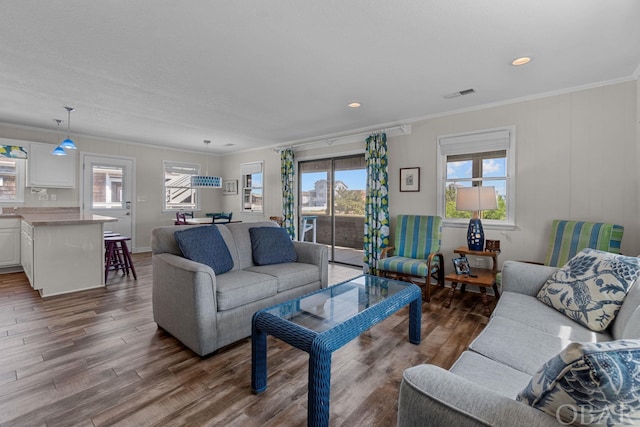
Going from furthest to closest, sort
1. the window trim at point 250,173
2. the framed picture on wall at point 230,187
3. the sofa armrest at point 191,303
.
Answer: the framed picture on wall at point 230,187
the window trim at point 250,173
the sofa armrest at point 191,303

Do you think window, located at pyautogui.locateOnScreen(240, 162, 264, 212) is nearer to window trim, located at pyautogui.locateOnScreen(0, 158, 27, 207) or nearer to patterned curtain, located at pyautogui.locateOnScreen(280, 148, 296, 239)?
patterned curtain, located at pyautogui.locateOnScreen(280, 148, 296, 239)

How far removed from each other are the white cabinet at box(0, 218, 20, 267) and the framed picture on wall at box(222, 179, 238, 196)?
3979 mm

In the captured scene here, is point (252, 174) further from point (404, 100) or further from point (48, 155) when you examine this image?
point (404, 100)

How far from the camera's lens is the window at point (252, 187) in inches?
279

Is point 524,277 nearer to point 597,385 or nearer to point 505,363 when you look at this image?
point 505,363

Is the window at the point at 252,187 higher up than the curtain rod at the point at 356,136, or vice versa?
the curtain rod at the point at 356,136

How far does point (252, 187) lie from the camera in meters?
7.28

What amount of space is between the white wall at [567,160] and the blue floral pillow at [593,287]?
1.65 m

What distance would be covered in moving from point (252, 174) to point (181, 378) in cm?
572

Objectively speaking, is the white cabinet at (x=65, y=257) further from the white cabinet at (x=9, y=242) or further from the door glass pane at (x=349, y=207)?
the door glass pane at (x=349, y=207)

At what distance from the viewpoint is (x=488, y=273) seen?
3.57 meters

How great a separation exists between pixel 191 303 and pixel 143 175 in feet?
18.4

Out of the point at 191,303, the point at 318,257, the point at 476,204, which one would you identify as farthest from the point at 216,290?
the point at 476,204

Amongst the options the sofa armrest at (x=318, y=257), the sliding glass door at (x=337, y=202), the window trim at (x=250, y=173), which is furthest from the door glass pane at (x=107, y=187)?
the sofa armrest at (x=318, y=257)
